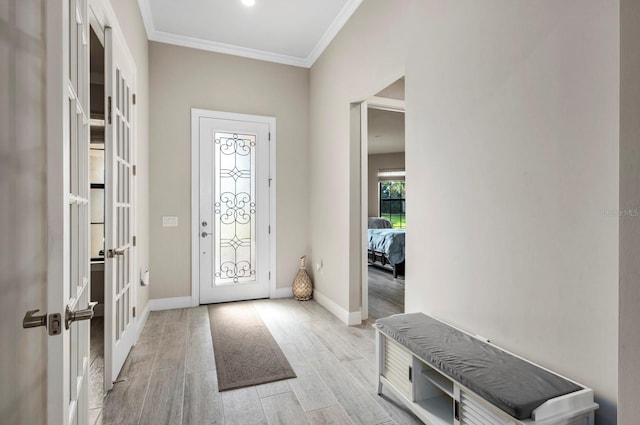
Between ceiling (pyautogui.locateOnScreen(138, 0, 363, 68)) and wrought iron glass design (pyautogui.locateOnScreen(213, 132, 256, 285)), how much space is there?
3.45 ft

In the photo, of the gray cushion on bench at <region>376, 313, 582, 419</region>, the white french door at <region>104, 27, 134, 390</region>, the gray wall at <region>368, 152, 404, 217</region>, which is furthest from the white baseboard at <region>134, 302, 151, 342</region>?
the gray wall at <region>368, 152, 404, 217</region>

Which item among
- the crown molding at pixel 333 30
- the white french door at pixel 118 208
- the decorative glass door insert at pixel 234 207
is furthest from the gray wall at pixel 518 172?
the decorative glass door insert at pixel 234 207

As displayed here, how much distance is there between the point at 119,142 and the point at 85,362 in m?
1.59

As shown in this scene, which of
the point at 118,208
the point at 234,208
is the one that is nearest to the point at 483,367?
the point at 118,208

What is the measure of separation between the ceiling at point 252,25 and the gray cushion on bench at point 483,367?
287 cm

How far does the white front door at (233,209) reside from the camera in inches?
155

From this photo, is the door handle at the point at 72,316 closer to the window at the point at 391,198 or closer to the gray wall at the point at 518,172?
the gray wall at the point at 518,172

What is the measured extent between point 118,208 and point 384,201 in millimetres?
7905

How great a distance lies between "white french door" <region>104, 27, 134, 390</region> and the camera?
2145 millimetres

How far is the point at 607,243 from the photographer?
4.16 ft

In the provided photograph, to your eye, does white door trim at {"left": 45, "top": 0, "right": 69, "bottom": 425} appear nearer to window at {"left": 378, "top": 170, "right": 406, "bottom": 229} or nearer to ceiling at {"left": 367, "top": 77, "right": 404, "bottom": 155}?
ceiling at {"left": 367, "top": 77, "right": 404, "bottom": 155}

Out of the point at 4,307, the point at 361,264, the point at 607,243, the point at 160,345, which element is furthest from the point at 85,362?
the point at 361,264

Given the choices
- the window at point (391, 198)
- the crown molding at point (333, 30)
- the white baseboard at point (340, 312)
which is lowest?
the white baseboard at point (340, 312)

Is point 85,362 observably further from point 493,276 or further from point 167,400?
point 493,276
